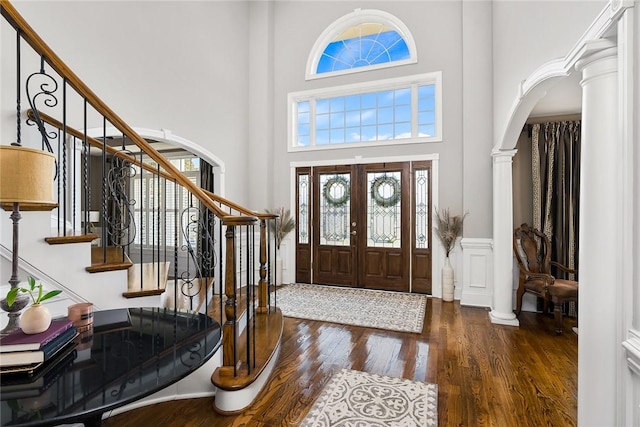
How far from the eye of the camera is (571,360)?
9.41 ft

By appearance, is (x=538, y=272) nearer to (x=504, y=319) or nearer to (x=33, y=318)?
(x=504, y=319)

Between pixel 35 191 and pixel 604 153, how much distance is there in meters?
2.55

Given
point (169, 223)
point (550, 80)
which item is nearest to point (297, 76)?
point (169, 223)

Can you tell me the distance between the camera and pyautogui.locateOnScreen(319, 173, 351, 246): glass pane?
574 cm

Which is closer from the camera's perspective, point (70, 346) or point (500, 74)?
point (70, 346)

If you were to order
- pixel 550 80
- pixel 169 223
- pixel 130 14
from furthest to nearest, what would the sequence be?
pixel 169 223 → pixel 130 14 → pixel 550 80

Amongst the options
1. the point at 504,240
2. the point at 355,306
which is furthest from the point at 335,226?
the point at 504,240

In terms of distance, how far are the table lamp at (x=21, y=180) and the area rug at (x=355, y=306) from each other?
3.07 meters

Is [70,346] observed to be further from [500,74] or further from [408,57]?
[408,57]

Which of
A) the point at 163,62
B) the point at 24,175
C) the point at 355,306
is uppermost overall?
the point at 163,62

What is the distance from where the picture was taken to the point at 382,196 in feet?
18.0

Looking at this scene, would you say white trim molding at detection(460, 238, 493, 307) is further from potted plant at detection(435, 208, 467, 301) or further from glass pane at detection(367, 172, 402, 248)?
glass pane at detection(367, 172, 402, 248)

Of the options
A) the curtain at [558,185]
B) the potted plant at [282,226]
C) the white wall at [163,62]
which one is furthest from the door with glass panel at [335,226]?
the curtain at [558,185]

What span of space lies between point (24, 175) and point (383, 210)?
4785 mm
